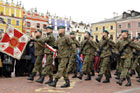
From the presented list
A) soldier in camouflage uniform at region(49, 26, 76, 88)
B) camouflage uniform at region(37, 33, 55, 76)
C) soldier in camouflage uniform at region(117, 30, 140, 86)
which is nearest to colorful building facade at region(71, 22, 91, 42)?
soldier in camouflage uniform at region(117, 30, 140, 86)

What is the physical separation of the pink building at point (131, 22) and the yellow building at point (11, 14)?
25964 mm

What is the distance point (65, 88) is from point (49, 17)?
173 ft

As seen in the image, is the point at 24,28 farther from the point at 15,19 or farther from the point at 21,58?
the point at 21,58

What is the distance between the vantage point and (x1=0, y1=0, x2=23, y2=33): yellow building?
49531 mm

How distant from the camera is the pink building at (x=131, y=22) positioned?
169 feet

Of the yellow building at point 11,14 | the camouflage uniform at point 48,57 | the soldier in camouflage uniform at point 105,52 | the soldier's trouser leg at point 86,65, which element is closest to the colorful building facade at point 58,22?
the yellow building at point 11,14

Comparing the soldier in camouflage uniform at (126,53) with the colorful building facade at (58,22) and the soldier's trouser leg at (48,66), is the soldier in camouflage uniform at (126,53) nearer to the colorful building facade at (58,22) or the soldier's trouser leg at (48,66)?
the soldier's trouser leg at (48,66)

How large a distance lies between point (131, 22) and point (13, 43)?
155 ft

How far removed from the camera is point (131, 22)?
5256 centimetres

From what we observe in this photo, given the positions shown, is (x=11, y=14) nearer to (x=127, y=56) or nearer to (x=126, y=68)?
(x=127, y=56)

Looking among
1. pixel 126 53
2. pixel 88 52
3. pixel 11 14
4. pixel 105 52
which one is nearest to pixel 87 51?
pixel 88 52

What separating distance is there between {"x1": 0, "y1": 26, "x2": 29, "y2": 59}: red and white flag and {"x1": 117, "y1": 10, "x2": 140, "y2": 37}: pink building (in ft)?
149

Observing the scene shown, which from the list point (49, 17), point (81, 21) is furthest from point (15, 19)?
point (81, 21)

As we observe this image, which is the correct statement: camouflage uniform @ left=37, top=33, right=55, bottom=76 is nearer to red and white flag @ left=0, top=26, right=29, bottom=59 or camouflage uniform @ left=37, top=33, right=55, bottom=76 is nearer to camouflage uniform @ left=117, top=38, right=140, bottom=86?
red and white flag @ left=0, top=26, right=29, bottom=59
